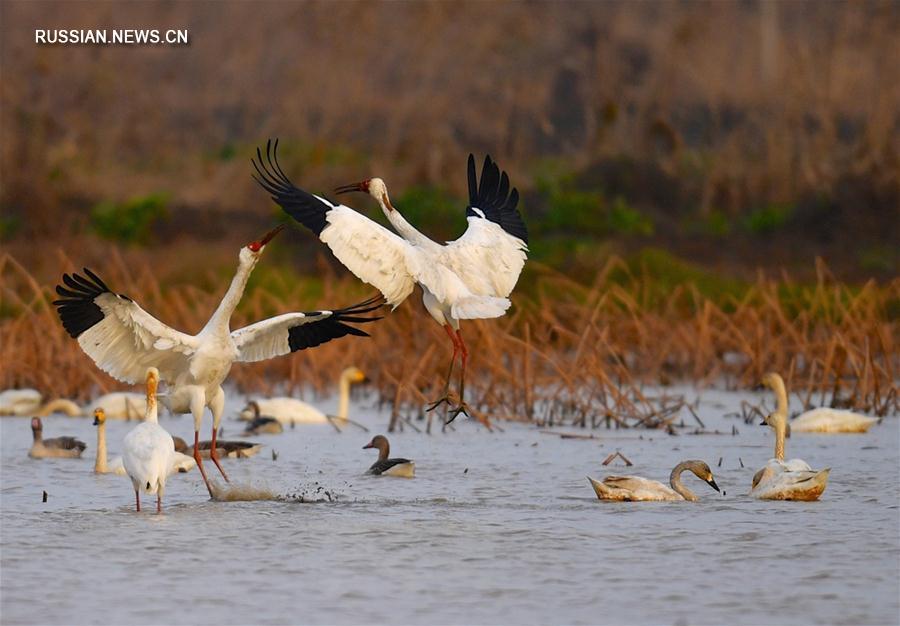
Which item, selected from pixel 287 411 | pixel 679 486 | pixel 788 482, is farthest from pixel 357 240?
pixel 287 411

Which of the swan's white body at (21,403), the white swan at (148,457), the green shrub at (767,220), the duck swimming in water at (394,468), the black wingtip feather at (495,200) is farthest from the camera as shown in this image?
the green shrub at (767,220)

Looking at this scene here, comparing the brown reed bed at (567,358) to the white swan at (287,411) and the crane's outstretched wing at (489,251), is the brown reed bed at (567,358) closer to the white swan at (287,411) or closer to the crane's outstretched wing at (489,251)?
the white swan at (287,411)

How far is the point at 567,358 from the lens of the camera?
1163cm

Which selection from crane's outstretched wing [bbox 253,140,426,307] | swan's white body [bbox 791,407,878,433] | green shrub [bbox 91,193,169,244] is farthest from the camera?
green shrub [bbox 91,193,169,244]

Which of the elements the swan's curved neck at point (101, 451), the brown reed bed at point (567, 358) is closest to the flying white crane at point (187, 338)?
the swan's curved neck at point (101, 451)

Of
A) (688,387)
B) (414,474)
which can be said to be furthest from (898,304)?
(414,474)

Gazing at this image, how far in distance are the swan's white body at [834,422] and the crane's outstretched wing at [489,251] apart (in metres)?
2.28

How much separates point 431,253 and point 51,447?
2.60 m

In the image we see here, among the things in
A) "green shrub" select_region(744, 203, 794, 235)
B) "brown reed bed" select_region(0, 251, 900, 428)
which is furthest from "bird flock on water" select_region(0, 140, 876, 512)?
"green shrub" select_region(744, 203, 794, 235)

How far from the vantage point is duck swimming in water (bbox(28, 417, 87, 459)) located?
9227 mm

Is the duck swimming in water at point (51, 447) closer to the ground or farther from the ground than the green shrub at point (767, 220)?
closer to the ground

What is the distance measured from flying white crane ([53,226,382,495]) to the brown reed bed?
4.61ft

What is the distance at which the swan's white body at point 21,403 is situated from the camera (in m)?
11.1

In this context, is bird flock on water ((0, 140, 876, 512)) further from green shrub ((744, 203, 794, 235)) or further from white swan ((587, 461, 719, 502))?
green shrub ((744, 203, 794, 235))
